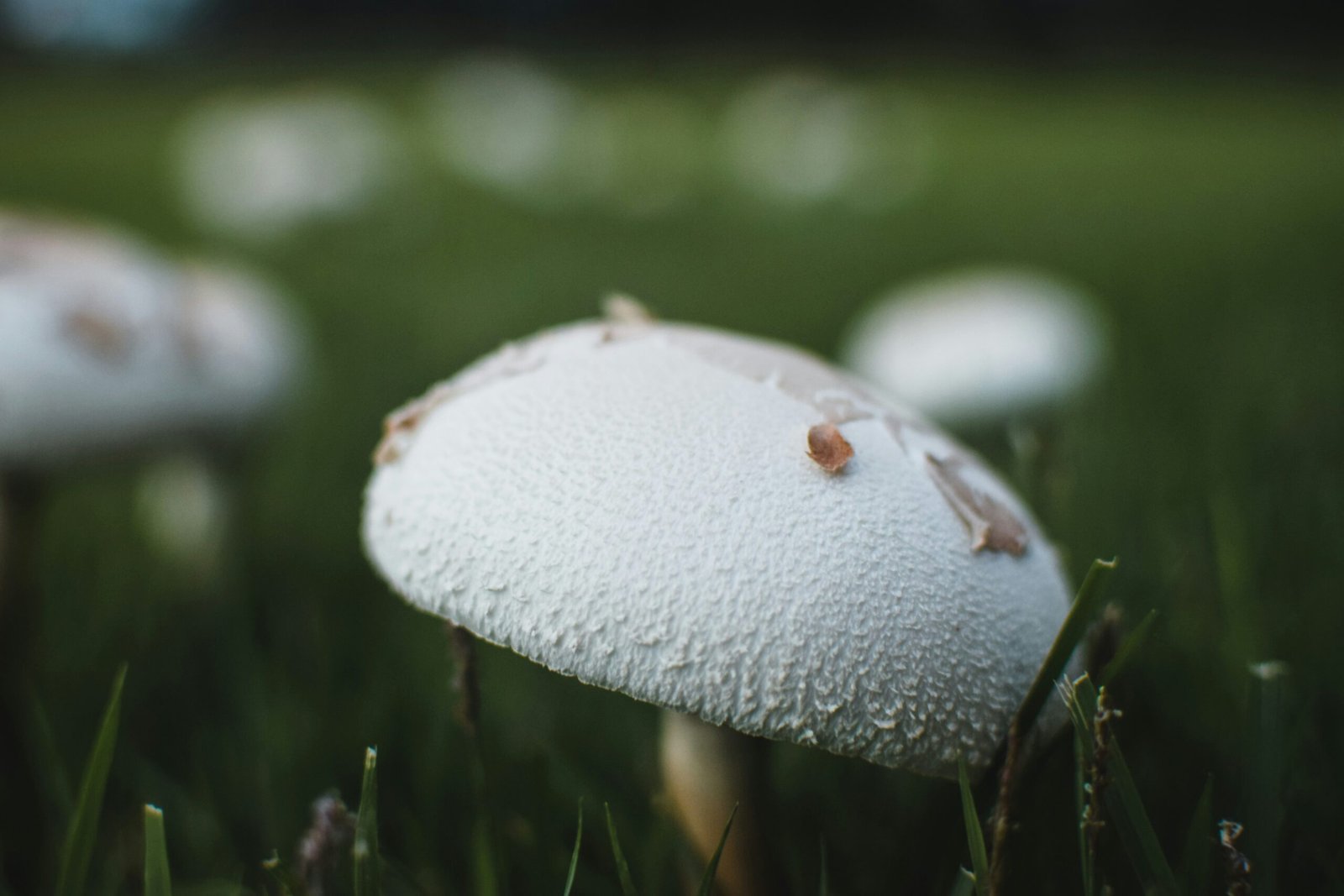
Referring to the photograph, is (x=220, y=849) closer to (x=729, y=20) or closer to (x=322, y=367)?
(x=322, y=367)

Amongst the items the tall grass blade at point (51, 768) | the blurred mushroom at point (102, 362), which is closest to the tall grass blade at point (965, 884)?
the tall grass blade at point (51, 768)

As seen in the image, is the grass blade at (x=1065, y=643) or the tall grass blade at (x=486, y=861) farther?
the tall grass blade at (x=486, y=861)

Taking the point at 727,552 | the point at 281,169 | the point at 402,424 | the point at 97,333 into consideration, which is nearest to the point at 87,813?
the point at 402,424

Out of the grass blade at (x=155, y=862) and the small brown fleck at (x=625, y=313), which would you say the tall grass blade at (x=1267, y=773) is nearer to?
the small brown fleck at (x=625, y=313)

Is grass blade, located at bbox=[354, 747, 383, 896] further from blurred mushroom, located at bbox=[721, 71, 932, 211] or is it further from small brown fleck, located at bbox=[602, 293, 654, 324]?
blurred mushroom, located at bbox=[721, 71, 932, 211]

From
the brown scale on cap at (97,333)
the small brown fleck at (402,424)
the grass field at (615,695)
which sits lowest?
the grass field at (615,695)

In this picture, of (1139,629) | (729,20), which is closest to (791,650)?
(1139,629)

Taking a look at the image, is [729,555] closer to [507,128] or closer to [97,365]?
[97,365]
